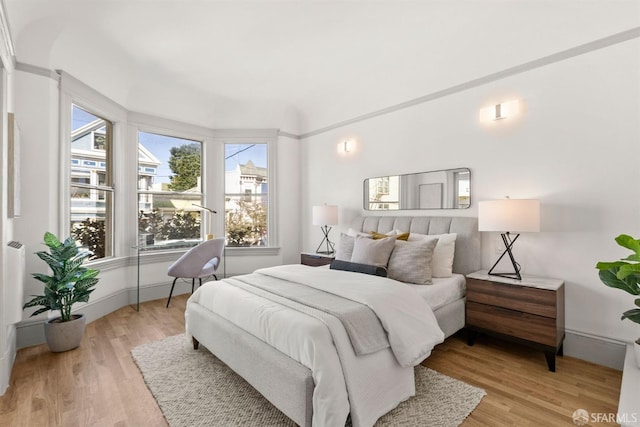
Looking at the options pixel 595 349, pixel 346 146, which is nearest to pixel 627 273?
pixel 595 349

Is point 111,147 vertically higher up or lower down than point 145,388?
higher up

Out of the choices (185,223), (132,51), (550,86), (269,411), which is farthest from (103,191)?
(550,86)

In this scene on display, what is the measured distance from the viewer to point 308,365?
1.61m

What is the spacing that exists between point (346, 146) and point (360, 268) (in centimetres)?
223

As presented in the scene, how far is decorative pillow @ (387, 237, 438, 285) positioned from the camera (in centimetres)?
275

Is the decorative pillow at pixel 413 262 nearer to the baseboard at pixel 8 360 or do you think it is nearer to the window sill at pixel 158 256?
the window sill at pixel 158 256

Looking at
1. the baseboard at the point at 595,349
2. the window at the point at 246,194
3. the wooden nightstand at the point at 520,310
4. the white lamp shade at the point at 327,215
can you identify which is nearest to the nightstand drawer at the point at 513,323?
the wooden nightstand at the point at 520,310

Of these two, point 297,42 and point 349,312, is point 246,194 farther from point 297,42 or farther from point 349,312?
point 349,312

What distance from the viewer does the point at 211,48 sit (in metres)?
3.42

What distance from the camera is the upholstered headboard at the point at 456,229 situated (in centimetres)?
308

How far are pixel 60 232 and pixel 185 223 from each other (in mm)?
1745

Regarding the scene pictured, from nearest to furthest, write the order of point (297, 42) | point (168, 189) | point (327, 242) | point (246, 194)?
1. point (297, 42)
2. point (168, 189)
3. point (327, 242)
4. point (246, 194)

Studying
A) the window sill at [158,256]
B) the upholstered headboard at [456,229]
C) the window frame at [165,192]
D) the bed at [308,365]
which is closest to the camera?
the bed at [308,365]

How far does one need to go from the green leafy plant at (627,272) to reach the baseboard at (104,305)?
14.8 feet
